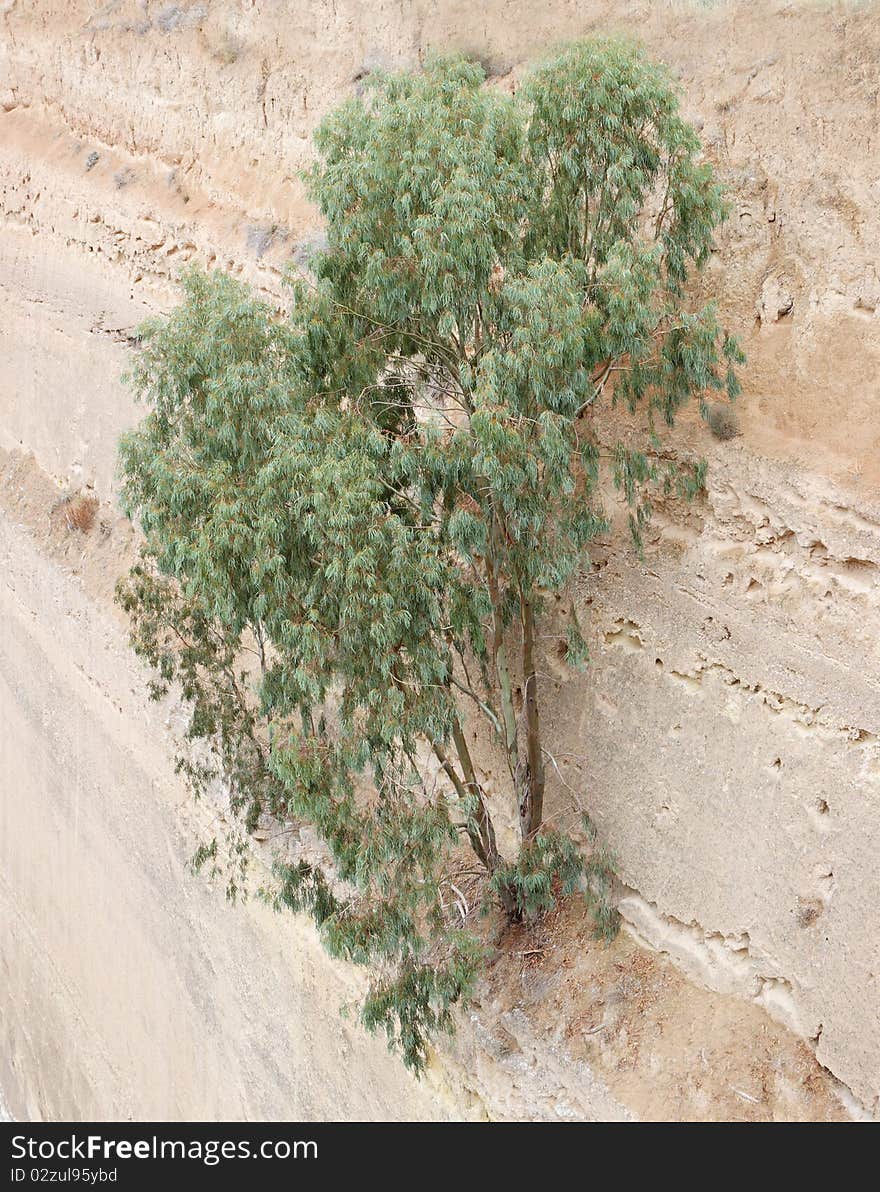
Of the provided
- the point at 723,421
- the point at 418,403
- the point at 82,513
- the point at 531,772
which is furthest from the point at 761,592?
the point at 82,513

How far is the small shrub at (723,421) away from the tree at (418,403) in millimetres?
222

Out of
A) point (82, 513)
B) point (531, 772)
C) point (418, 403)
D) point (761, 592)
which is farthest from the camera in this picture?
point (82, 513)

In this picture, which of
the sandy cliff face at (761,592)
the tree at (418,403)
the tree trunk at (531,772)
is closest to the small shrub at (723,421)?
the sandy cliff face at (761,592)

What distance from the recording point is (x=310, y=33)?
14242mm

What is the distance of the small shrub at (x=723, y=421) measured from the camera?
9.59 metres

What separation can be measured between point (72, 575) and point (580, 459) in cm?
938

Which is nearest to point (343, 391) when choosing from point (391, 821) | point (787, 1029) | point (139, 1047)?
point (391, 821)

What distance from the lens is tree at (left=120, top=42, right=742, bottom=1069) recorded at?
8234 mm

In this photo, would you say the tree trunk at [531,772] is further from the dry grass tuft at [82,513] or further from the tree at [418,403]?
the dry grass tuft at [82,513]

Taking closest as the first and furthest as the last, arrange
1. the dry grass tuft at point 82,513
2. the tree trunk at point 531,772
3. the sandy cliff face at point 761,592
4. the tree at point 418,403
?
the tree at point 418,403, the sandy cliff face at point 761,592, the tree trunk at point 531,772, the dry grass tuft at point 82,513

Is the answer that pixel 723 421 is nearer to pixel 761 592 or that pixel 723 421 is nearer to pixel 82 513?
pixel 761 592

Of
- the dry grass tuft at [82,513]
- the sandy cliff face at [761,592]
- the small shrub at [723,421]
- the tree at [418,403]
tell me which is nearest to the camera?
the tree at [418,403]

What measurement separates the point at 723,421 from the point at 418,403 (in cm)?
237

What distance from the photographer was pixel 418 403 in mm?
9578
